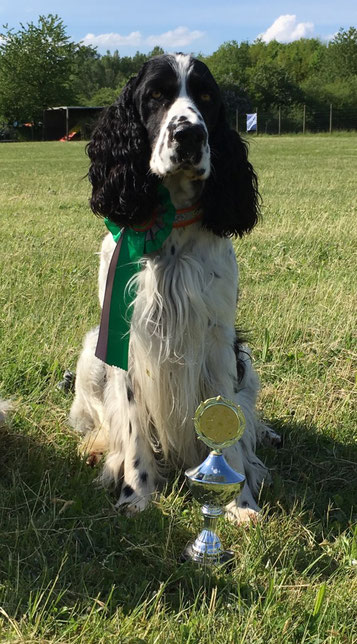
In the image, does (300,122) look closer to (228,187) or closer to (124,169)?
(228,187)

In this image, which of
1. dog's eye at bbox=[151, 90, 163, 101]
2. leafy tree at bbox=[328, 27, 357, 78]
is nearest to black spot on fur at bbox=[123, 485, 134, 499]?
dog's eye at bbox=[151, 90, 163, 101]

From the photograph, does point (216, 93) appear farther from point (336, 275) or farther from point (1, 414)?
point (336, 275)

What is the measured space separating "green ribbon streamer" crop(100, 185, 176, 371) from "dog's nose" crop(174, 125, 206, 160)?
1.00 ft

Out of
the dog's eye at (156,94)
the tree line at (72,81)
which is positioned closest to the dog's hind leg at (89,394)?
the dog's eye at (156,94)

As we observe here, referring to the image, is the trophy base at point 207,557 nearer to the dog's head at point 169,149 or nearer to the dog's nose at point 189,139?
the dog's head at point 169,149

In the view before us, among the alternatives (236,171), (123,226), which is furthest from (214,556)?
(236,171)

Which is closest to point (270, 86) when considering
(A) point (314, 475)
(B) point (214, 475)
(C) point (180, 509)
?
(A) point (314, 475)

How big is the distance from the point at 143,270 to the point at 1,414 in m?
0.97

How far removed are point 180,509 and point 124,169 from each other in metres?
1.41

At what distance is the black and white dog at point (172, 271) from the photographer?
2914 millimetres

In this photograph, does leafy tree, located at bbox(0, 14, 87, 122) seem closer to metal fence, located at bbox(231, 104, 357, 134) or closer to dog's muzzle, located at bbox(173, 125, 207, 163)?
metal fence, located at bbox(231, 104, 357, 134)

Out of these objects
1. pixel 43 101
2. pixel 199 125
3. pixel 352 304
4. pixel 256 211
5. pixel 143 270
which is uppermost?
pixel 43 101

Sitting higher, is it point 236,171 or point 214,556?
point 236,171

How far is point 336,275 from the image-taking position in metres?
5.91
